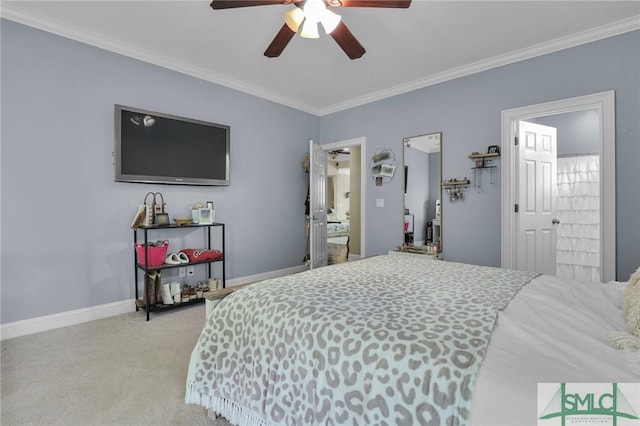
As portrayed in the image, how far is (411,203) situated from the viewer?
159 inches

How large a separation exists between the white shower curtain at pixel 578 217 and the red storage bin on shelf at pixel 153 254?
505 centimetres

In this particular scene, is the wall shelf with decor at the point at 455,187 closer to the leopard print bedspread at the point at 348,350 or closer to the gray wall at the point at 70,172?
the leopard print bedspread at the point at 348,350

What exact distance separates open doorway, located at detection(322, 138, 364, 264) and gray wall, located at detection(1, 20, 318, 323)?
6.99ft

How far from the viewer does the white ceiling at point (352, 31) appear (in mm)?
2457

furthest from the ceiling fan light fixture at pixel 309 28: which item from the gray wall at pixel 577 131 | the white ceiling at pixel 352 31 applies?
the gray wall at pixel 577 131

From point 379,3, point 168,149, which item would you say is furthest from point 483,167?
point 168,149

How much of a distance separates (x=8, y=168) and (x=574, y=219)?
6313 millimetres

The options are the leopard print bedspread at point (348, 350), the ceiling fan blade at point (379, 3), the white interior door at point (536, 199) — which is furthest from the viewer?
the white interior door at point (536, 199)

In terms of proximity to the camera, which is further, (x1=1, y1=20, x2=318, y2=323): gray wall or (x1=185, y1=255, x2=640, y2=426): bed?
(x1=1, y1=20, x2=318, y2=323): gray wall

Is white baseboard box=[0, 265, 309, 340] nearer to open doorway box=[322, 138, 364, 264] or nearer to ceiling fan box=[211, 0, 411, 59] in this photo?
ceiling fan box=[211, 0, 411, 59]

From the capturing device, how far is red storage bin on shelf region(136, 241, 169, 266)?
2957mm

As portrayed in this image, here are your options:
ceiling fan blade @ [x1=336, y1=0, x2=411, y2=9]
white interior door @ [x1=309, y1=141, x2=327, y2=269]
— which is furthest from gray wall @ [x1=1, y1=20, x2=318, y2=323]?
ceiling fan blade @ [x1=336, y1=0, x2=411, y2=9]

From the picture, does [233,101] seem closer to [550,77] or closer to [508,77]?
[508,77]

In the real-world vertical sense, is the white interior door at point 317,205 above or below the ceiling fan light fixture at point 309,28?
below
